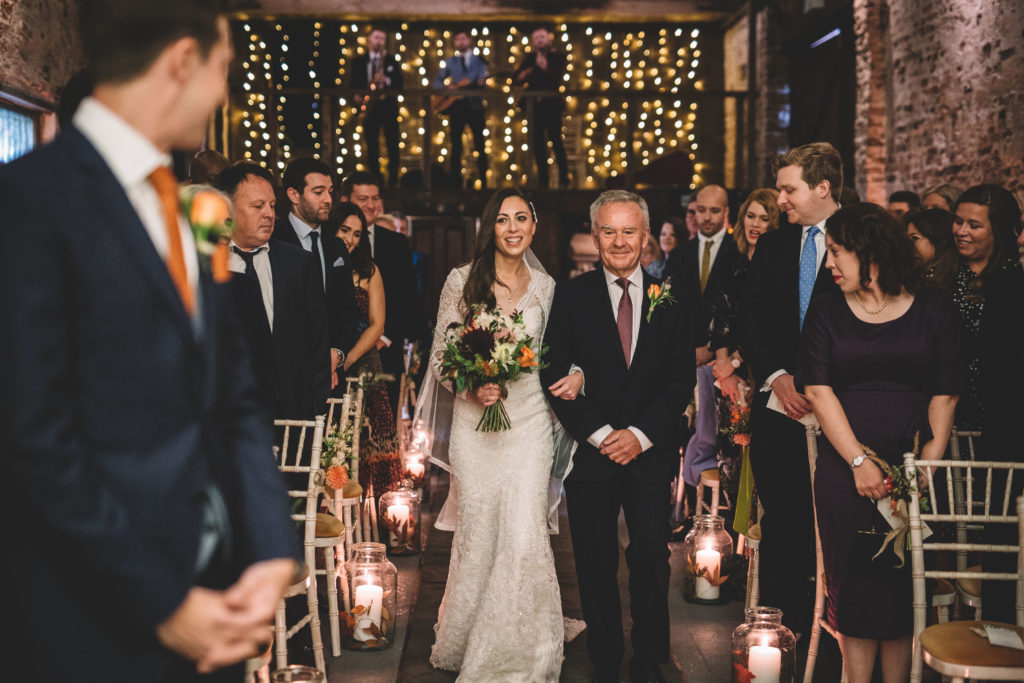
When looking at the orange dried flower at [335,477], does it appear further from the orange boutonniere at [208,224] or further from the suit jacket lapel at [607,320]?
the orange boutonniere at [208,224]

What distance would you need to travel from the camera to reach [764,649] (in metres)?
3.55

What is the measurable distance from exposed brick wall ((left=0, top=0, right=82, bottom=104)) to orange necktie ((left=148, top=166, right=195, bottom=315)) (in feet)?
20.3

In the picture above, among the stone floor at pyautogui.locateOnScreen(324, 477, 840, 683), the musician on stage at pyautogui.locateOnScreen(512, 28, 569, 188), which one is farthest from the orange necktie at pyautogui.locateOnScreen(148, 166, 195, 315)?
the musician on stage at pyautogui.locateOnScreen(512, 28, 569, 188)

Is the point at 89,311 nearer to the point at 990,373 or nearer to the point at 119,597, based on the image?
the point at 119,597

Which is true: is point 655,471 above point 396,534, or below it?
above

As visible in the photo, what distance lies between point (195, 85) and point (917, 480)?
8.68 feet

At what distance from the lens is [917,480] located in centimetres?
315

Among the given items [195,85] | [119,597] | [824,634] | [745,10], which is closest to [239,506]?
[119,597]

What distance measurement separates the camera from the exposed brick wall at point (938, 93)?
618cm

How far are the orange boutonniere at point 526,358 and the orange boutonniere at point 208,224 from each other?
2.34 meters

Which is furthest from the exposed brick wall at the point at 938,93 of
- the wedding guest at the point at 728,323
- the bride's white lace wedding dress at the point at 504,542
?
the bride's white lace wedding dress at the point at 504,542

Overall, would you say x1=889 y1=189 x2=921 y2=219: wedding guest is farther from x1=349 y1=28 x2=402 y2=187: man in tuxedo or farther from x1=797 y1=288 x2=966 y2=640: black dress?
x1=349 y1=28 x2=402 y2=187: man in tuxedo

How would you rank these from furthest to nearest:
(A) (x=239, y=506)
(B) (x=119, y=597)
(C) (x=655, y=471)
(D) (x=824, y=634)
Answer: (D) (x=824, y=634) < (C) (x=655, y=471) < (A) (x=239, y=506) < (B) (x=119, y=597)

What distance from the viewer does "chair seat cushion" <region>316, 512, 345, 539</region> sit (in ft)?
13.5
